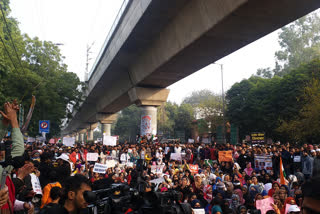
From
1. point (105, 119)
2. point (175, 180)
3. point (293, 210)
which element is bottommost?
point (293, 210)

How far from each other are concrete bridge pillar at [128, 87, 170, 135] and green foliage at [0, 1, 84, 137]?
26.5ft

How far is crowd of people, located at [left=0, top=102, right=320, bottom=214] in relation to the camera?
2.92m

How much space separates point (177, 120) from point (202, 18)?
53.5m

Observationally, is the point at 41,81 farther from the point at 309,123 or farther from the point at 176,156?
the point at 309,123

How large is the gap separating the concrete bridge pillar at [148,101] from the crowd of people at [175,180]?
4881mm

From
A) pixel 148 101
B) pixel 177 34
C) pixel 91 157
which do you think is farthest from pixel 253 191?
pixel 148 101

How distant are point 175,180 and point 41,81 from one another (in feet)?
72.0

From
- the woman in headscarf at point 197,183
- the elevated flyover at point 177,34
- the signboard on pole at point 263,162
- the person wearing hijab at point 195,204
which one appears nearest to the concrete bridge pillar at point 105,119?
the elevated flyover at point 177,34

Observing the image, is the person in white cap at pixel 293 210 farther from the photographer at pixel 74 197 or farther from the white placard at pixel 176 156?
the white placard at pixel 176 156

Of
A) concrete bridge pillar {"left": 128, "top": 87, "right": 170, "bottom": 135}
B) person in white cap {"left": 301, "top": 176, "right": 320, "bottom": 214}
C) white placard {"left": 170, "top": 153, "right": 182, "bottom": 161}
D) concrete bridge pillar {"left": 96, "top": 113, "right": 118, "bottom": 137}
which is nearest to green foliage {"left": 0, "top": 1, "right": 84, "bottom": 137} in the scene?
concrete bridge pillar {"left": 96, "top": 113, "right": 118, "bottom": 137}

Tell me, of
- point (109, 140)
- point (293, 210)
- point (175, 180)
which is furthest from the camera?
point (109, 140)

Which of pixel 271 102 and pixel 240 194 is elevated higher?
pixel 271 102

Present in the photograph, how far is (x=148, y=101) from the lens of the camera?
23750mm

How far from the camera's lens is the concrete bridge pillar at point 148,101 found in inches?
912
